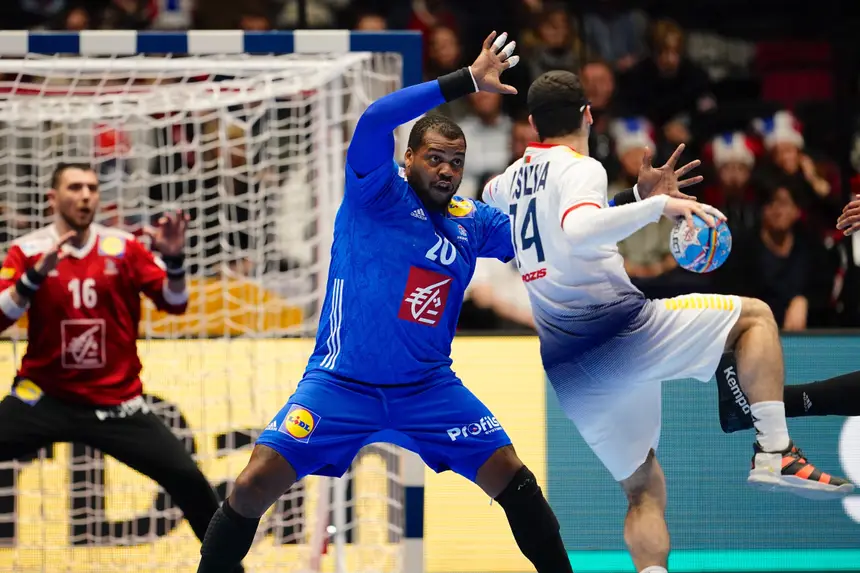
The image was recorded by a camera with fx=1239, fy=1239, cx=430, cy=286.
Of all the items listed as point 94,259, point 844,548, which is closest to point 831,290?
point 844,548

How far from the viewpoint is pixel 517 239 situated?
5.53 m

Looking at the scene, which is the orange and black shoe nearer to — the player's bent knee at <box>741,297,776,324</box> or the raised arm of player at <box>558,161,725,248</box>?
the player's bent knee at <box>741,297,776,324</box>

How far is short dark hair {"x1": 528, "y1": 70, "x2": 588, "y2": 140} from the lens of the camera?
5492 mm

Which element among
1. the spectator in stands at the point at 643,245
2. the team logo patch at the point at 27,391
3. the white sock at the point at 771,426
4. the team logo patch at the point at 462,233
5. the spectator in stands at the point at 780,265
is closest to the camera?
the white sock at the point at 771,426

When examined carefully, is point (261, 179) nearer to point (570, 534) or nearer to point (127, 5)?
point (570, 534)

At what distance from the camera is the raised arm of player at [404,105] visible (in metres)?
4.75

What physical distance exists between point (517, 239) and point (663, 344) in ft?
2.59

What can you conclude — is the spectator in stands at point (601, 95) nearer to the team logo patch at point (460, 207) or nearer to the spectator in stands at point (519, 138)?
the spectator in stands at point (519, 138)

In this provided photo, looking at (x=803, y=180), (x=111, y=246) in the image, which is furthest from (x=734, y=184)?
(x=111, y=246)

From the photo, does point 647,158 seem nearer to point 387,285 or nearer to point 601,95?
point 387,285

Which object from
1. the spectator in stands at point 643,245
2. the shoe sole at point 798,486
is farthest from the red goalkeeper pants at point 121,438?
the spectator in stands at point 643,245

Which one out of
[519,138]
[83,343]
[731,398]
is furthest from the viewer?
[519,138]

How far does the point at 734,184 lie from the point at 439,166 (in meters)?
5.18

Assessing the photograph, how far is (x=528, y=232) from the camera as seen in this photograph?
546cm
